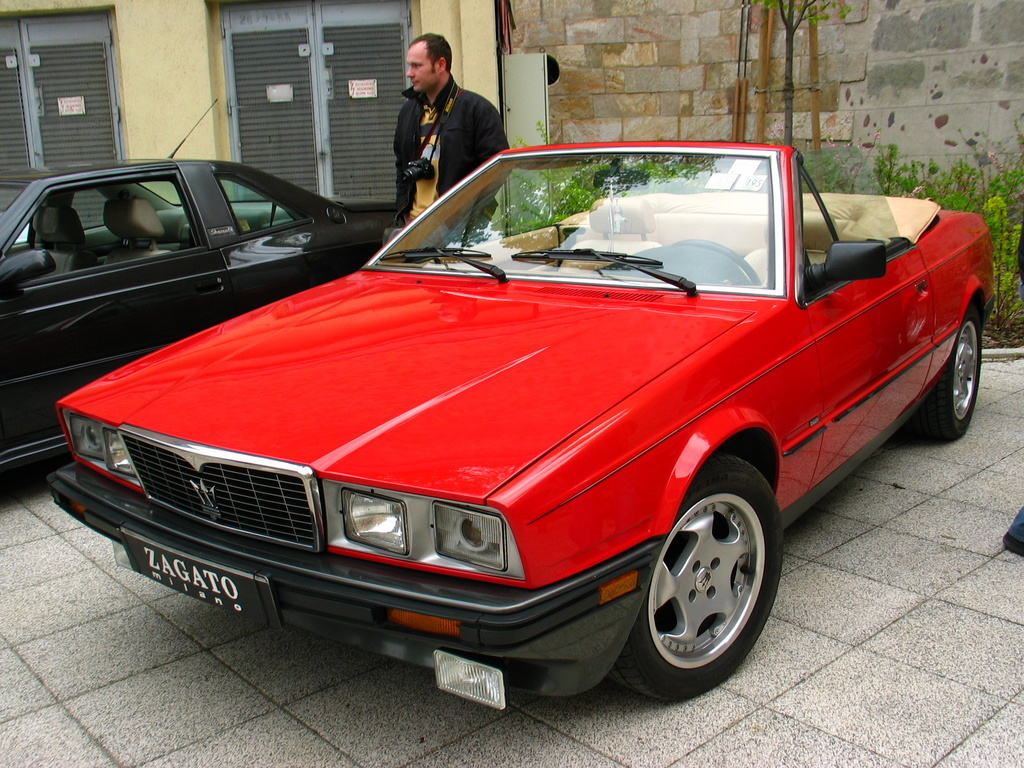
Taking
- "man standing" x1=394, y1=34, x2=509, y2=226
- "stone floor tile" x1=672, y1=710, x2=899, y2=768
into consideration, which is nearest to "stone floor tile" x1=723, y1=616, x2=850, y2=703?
"stone floor tile" x1=672, y1=710, x2=899, y2=768

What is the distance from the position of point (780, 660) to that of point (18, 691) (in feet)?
7.47

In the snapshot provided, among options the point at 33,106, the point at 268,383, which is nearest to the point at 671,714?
the point at 268,383

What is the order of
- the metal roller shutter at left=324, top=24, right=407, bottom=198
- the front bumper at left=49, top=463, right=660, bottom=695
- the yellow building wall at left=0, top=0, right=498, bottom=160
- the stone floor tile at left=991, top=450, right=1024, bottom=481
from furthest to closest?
1. the metal roller shutter at left=324, top=24, right=407, bottom=198
2. the yellow building wall at left=0, top=0, right=498, bottom=160
3. the stone floor tile at left=991, top=450, right=1024, bottom=481
4. the front bumper at left=49, top=463, right=660, bottom=695

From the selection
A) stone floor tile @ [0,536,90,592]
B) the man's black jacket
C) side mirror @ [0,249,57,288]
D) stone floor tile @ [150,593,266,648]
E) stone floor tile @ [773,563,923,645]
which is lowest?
stone floor tile @ [773,563,923,645]

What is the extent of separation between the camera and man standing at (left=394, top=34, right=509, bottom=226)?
558cm

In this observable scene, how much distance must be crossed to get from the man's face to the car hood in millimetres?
2596

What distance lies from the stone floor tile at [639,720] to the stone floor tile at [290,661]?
60 centimetres

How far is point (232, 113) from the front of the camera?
9930 mm

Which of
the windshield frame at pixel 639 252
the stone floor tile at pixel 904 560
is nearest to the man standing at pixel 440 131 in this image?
the windshield frame at pixel 639 252

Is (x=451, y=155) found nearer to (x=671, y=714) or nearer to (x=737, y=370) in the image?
(x=737, y=370)

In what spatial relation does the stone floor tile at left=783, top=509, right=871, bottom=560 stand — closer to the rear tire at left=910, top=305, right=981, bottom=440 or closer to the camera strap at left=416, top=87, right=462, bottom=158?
the rear tire at left=910, top=305, right=981, bottom=440

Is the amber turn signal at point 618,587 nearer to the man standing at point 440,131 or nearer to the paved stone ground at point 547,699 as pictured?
the paved stone ground at point 547,699

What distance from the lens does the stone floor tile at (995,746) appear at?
7.65 feet

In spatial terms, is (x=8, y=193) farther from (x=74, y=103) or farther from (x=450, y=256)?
(x=74, y=103)
